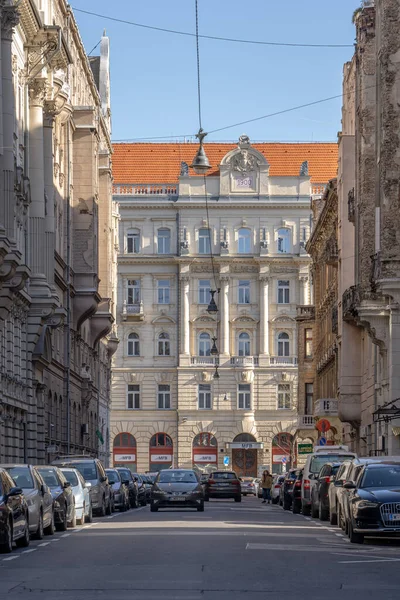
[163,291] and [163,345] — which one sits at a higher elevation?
[163,291]

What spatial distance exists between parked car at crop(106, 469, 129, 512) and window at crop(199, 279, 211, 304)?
6352cm

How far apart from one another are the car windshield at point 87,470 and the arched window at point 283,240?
2838 inches

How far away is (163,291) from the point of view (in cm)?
11356

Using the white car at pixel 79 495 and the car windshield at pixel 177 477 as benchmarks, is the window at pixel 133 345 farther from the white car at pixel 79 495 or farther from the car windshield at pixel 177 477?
the white car at pixel 79 495

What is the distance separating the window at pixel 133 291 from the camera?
372 ft

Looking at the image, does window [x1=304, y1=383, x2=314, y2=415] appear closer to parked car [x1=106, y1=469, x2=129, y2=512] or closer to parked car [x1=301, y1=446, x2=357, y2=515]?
parked car [x1=106, y1=469, x2=129, y2=512]

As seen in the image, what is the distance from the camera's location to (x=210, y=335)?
369ft

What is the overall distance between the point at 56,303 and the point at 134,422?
59.7m

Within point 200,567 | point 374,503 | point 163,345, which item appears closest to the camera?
point 200,567

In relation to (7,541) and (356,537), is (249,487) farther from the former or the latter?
(7,541)

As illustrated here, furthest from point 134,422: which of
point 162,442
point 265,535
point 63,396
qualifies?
point 265,535

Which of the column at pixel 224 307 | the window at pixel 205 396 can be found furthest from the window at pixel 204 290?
the window at pixel 205 396

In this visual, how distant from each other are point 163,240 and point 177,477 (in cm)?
6890

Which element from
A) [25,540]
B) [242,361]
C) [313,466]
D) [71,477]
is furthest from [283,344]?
[25,540]
